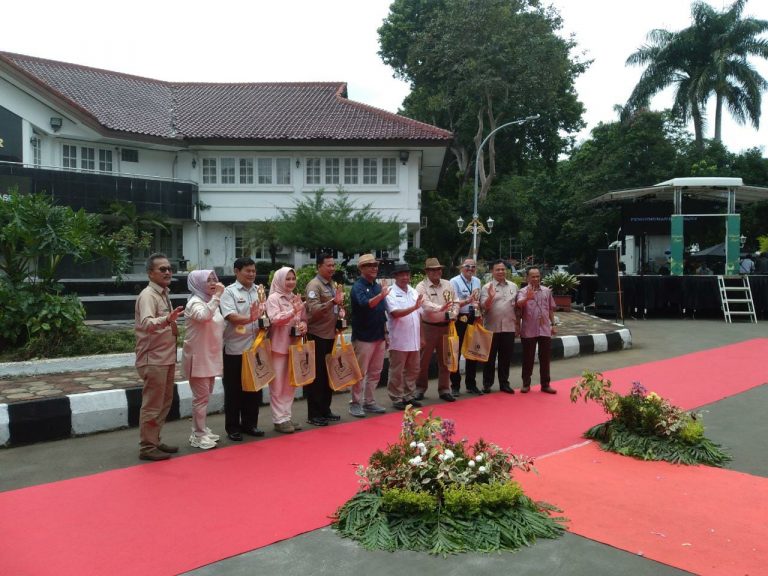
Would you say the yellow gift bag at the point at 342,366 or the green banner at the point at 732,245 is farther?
the green banner at the point at 732,245

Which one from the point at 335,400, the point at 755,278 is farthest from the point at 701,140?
the point at 335,400

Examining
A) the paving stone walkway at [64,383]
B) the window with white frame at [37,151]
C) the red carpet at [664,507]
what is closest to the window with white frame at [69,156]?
the window with white frame at [37,151]

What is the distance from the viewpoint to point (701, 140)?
33438 mm

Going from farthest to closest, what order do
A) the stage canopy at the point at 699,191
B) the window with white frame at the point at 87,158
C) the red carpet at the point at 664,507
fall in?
the window with white frame at the point at 87,158 < the stage canopy at the point at 699,191 < the red carpet at the point at 664,507

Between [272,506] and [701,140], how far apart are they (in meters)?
34.6

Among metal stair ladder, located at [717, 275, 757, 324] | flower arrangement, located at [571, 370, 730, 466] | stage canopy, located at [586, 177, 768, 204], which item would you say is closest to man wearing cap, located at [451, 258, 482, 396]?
flower arrangement, located at [571, 370, 730, 466]

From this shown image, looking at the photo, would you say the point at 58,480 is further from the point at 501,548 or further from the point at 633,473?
the point at 633,473

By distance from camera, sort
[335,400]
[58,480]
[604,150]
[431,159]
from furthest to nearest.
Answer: [604,150] → [431,159] → [335,400] → [58,480]

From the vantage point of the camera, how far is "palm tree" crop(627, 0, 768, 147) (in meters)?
32.3

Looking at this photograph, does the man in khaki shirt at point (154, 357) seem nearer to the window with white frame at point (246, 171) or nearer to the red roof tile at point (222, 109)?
the red roof tile at point (222, 109)

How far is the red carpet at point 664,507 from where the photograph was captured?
3.66 meters

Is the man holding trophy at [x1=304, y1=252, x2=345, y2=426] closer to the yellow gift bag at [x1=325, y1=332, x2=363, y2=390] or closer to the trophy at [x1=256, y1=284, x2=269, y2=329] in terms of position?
the yellow gift bag at [x1=325, y1=332, x2=363, y2=390]

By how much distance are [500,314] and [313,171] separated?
696 inches

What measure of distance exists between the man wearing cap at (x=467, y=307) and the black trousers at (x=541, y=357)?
0.67 metres
